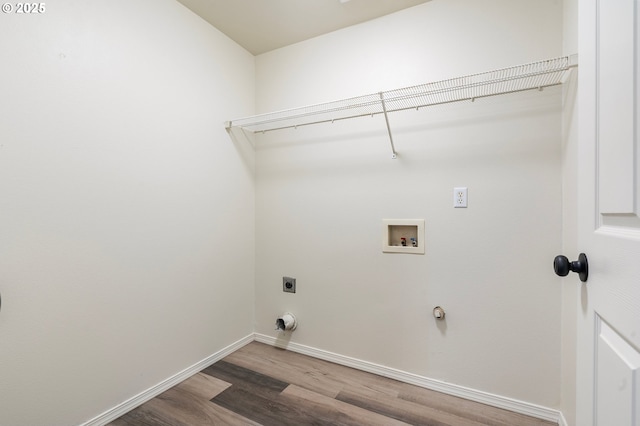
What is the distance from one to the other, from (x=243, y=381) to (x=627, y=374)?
176 cm

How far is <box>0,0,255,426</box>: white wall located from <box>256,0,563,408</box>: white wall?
0.52 metres

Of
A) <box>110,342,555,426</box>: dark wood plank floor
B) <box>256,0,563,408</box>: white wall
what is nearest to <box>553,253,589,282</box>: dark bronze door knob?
<box>256,0,563,408</box>: white wall

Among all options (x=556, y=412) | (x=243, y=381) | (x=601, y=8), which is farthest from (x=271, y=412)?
(x=601, y=8)

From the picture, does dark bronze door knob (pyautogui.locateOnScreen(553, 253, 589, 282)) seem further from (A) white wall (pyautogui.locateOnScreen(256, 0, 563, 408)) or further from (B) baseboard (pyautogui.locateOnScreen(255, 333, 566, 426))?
(B) baseboard (pyautogui.locateOnScreen(255, 333, 566, 426))

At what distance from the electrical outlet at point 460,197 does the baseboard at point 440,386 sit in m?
1.03

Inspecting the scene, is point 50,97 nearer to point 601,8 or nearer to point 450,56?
point 601,8

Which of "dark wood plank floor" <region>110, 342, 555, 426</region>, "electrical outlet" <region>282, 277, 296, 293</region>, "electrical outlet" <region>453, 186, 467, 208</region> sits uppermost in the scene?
"electrical outlet" <region>453, 186, 467, 208</region>

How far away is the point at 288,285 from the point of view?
2.13 m

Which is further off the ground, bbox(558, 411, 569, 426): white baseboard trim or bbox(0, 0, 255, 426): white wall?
bbox(0, 0, 255, 426): white wall

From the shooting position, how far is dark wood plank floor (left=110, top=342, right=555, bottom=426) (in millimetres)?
1401

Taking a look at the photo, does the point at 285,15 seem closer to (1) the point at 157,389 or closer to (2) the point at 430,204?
(2) the point at 430,204

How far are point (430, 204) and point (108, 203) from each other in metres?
1.72

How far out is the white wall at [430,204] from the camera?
4.70 feet

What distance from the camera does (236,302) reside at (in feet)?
6.97
